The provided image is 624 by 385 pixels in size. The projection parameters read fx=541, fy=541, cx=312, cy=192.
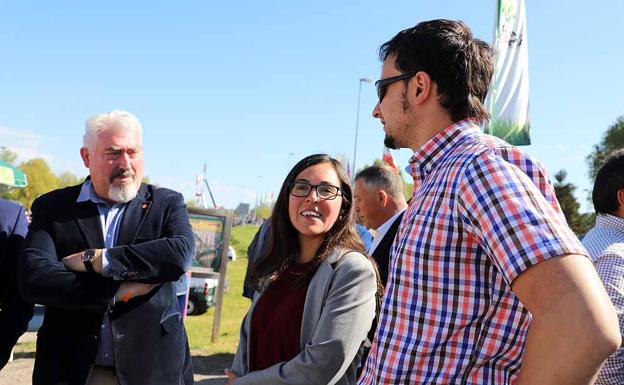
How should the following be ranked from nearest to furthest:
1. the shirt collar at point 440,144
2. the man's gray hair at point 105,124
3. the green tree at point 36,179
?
the shirt collar at point 440,144, the man's gray hair at point 105,124, the green tree at point 36,179

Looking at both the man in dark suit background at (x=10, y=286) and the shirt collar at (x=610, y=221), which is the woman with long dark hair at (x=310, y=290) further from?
the shirt collar at (x=610, y=221)

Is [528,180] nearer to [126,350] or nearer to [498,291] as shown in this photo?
[498,291]

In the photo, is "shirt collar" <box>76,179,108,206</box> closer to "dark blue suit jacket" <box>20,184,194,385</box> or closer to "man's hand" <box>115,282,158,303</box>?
"dark blue suit jacket" <box>20,184,194,385</box>

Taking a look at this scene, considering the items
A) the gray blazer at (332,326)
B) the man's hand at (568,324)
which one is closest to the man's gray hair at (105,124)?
the gray blazer at (332,326)

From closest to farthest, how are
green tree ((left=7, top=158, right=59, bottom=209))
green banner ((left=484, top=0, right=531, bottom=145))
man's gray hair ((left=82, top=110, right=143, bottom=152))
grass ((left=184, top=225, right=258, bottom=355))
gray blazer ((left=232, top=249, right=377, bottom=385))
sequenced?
gray blazer ((left=232, top=249, right=377, bottom=385))
man's gray hair ((left=82, top=110, right=143, bottom=152))
green banner ((left=484, top=0, right=531, bottom=145))
grass ((left=184, top=225, right=258, bottom=355))
green tree ((left=7, top=158, right=59, bottom=209))

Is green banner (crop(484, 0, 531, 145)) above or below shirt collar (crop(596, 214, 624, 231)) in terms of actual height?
above

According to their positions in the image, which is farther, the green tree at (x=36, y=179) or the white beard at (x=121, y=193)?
the green tree at (x=36, y=179)

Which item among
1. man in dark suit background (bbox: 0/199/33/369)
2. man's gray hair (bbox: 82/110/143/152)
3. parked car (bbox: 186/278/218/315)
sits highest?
man's gray hair (bbox: 82/110/143/152)

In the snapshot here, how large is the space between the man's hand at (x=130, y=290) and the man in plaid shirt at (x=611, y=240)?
2.26 metres

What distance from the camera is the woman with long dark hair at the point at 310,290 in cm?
238

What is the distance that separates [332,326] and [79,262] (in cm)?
131

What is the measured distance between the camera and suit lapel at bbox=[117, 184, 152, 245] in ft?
9.38

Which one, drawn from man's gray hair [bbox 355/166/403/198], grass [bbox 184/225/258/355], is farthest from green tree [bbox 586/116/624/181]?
man's gray hair [bbox 355/166/403/198]

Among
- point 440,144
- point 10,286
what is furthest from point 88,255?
point 440,144
